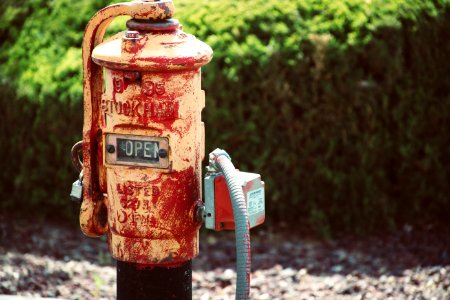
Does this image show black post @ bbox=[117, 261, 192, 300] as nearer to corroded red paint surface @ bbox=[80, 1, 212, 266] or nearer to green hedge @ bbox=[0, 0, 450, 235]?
corroded red paint surface @ bbox=[80, 1, 212, 266]

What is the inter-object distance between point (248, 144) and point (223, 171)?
2161 millimetres

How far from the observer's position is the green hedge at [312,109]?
519 cm

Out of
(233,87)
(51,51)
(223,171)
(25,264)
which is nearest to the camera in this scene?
(223,171)

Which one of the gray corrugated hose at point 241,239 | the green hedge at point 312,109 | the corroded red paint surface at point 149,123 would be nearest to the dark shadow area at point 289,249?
the green hedge at point 312,109

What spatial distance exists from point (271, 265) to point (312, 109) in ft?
3.04

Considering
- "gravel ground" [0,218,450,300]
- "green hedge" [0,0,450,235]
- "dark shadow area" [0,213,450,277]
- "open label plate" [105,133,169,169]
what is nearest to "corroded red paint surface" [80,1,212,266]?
"open label plate" [105,133,169,169]

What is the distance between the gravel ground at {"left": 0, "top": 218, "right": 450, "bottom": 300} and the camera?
14.8 ft

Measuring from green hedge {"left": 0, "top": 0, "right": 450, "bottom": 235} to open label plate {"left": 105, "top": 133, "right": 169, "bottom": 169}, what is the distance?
2.09 m

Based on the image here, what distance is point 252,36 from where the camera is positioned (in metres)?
5.28

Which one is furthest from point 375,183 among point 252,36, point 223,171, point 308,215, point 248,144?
point 223,171

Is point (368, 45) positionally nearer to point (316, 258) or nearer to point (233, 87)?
point (233, 87)

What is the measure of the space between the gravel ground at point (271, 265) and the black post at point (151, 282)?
1213 mm

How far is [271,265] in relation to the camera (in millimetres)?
4918

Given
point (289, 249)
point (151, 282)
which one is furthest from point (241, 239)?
point (289, 249)
